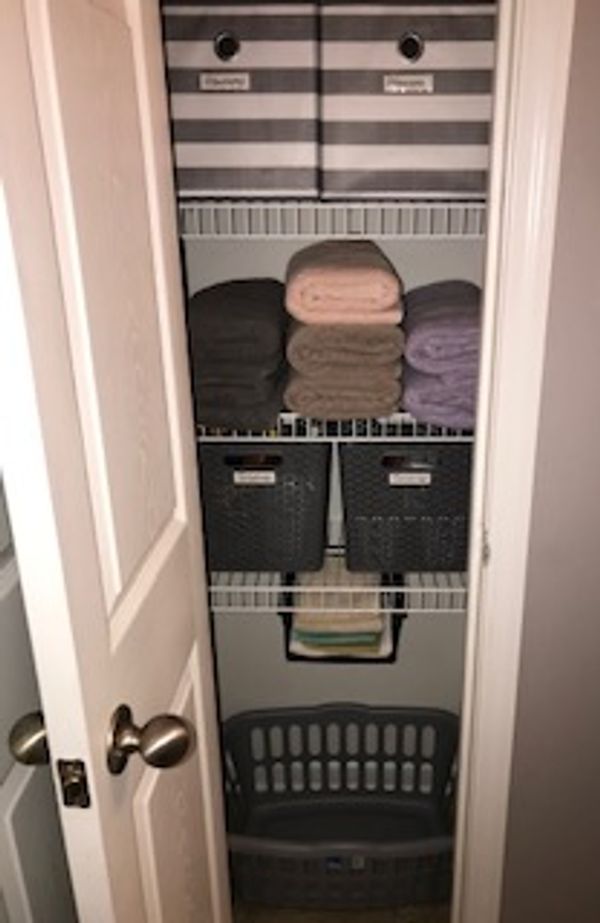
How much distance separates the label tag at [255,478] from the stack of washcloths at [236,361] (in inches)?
3.9

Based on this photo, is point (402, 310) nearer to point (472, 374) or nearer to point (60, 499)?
point (472, 374)

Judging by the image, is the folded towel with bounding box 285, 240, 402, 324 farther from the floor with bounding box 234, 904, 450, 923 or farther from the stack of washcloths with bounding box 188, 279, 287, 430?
the floor with bounding box 234, 904, 450, 923

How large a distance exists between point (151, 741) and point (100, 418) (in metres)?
0.36

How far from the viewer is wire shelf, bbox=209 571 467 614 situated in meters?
1.49

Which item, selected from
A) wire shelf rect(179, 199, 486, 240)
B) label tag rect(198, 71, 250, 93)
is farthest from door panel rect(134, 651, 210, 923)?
label tag rect(198, 71, 250, 93)

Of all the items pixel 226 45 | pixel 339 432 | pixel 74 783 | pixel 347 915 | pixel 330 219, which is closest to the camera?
pixel 74 783

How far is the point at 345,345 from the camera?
1251 millimetres

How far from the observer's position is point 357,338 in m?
1.25

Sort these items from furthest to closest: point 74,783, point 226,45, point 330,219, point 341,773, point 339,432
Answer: point 341,773 < point 330,219 < point 339,432 < point 226,45 < point 74,783

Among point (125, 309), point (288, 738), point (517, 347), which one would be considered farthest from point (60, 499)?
point (288, 738)

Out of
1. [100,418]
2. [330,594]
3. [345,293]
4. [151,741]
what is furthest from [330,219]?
[151,741]

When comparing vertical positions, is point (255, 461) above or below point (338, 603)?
above

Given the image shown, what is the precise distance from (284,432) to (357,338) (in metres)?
0.24

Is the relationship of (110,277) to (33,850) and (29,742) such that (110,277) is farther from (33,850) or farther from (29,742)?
(33,850)
